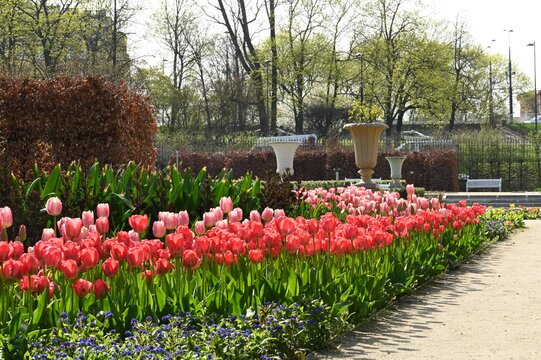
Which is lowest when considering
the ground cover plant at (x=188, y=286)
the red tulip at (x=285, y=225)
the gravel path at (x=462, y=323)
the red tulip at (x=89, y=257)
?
the gravel path at (x=462, y=323)

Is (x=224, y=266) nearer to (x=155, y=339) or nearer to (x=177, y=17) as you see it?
(x=155, y=339)

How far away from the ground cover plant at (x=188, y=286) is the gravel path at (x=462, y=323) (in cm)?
21

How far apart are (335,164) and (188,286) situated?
27.4 metres

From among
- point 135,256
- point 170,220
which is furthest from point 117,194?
point 135,256

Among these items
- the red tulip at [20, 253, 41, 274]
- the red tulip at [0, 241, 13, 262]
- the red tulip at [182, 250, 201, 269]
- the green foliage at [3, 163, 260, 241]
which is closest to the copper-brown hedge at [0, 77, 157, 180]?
the green foliage at [3, 163, 260, 241]

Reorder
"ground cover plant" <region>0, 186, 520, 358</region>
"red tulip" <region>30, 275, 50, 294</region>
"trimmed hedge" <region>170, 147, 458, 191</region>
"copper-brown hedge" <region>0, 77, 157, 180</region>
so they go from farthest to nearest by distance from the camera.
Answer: "trimmed hedge" <region>170, 147, 458, 191</region> → "copper-brown hedge" <region>0, 77, 157, 180</region> → "red tulip" <region>30, 275, 50, 294</region> → "ground cover plant" <region>0, 186, 520, 358</region>

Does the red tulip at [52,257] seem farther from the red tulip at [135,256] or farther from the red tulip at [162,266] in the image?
the red tulip at [162,266]

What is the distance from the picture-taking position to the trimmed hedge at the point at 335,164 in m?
30.9

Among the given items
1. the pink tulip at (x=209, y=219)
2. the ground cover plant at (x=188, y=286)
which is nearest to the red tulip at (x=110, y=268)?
the ground cover plant at (x=188, y=286)

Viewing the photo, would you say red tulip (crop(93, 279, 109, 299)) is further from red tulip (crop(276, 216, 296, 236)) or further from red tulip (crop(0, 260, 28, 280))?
red tulip (crop(276, 216, 296, 236))

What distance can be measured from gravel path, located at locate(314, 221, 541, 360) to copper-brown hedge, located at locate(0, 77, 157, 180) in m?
6.33

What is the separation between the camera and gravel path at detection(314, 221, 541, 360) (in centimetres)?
500

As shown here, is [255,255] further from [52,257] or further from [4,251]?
[4,251]

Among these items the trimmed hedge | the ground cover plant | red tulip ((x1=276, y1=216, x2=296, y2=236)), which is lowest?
the ground cover plant
